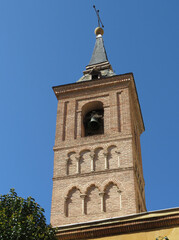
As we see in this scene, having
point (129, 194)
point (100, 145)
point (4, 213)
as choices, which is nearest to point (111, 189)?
point (129, 194)

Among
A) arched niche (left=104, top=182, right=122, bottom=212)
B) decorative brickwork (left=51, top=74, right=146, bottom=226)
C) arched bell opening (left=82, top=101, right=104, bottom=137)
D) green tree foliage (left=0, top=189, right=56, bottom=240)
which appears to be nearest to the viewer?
green tree foliage (left=0, top=189, right=56, bottom=240)

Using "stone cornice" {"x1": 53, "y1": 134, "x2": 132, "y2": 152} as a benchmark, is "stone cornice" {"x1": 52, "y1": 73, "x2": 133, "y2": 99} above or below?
above

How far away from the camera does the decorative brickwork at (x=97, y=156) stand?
1819 centimetres

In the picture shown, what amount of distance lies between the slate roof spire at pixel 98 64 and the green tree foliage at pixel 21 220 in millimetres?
15494

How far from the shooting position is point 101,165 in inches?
766

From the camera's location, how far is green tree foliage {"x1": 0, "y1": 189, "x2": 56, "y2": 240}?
828cm

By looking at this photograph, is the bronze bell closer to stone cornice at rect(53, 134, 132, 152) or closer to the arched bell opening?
the arched bell opening

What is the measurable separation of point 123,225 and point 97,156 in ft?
34.2

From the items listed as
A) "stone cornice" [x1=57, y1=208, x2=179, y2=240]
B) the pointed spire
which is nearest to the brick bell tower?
the pointed spire

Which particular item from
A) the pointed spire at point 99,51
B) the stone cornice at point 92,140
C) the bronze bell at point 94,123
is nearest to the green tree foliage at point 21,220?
the stone cornice at point 92,140

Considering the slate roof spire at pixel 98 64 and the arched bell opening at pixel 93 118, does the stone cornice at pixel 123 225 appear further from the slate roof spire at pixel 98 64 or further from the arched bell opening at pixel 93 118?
the slate roof spire at pixel 98 64

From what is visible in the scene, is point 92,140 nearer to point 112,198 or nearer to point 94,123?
point 94,123

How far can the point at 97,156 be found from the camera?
19.9 m

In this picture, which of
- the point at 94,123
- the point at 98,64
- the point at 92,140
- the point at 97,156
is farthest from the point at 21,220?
the point at 98,64
